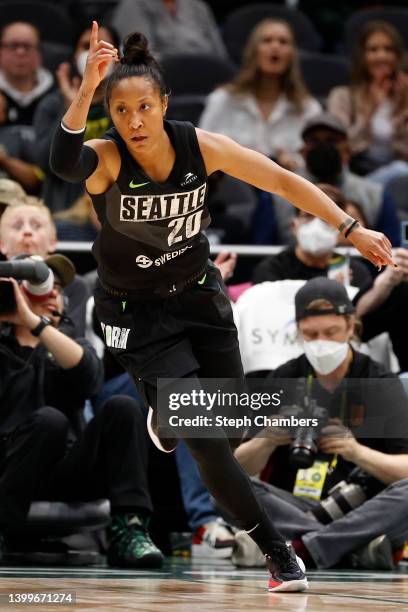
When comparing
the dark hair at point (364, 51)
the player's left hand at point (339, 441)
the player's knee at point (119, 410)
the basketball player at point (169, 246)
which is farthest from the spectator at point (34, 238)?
the dark hair at point (364, 51)

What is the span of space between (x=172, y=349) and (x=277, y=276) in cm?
243

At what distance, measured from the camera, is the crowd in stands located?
16.0 ft

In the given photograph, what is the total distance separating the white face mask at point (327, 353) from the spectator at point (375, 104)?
3.62 meters

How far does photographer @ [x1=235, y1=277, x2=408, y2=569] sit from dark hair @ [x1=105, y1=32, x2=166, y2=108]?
5.54 feet

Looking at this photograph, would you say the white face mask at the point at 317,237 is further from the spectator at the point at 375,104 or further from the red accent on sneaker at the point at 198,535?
the spectator at the point at 375,104

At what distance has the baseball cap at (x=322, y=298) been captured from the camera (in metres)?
5.12

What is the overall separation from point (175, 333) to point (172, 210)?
0.40 meters

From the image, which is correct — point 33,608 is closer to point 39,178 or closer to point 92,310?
point 92,310

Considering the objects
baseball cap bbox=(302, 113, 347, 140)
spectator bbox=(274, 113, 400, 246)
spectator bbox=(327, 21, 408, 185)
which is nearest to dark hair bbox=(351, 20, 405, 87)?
spectator bbox=(327, 21, 408, 185)

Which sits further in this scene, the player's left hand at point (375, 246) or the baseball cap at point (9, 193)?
the baseball cap at point (9, 193)

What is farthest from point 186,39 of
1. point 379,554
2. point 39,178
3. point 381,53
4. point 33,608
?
point 33,608

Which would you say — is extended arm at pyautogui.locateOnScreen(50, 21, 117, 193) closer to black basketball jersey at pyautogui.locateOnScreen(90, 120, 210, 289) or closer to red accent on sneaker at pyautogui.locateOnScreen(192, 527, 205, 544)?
black basketball jersey at pyautogui.locateOnScreen(90, 120, 210, 289)

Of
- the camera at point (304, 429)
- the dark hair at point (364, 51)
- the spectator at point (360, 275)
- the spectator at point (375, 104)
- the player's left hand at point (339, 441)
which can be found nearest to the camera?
the camera at point (304, 429)

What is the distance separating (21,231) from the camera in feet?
17.7
